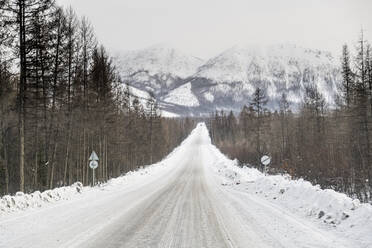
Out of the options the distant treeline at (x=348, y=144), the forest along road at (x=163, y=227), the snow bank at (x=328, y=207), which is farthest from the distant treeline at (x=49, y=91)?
the distant treeline at (x=348, y=144)

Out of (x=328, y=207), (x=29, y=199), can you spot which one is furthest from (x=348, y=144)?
(x=29, y=199)

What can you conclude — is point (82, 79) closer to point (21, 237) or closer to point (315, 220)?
point (21, 237)

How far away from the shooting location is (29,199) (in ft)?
39.7

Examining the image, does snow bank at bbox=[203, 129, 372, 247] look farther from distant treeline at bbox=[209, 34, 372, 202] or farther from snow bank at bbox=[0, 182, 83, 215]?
snow bank at bbox=[0, 182, 83, 215]

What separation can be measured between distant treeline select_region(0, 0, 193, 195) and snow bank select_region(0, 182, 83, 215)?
1614 millimetres

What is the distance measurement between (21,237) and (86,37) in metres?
19.1

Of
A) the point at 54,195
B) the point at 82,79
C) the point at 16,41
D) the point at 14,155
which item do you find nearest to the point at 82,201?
the point at 54,195

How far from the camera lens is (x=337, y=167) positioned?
2333cm

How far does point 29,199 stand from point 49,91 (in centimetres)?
973

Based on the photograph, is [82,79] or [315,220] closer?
[315,220]

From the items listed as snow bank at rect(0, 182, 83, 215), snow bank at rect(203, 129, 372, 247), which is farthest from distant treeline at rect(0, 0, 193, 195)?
snow bank at rect(203, 129, 372, 247)

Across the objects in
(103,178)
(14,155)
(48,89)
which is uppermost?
(48,89)

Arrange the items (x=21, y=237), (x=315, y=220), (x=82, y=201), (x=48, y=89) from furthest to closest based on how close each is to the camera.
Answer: (x=48, y=89)
(x=82, y=201)
(x=315, y=220)
(x=21, y=237)

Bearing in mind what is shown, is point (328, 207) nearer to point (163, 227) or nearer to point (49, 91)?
point (163, 227)
